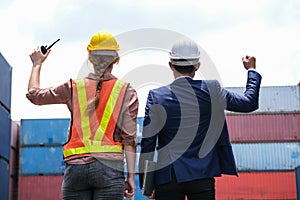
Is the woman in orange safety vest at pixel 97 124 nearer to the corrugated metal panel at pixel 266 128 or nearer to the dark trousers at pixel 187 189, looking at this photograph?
the dark trousers at pixel 187 189

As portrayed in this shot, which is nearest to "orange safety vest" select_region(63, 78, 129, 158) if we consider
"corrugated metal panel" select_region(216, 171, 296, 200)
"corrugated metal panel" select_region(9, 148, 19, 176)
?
"corrugated metal panel" select_region(216, 171, 296, 200)

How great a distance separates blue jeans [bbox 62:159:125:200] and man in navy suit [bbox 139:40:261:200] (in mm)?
415

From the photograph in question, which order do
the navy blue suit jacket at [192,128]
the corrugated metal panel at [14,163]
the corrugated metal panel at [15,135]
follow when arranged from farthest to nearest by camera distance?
1. the corrugated metal panel at [14,163]
2. the corrugated metal panel at [15,135]
3. the navy blue suit jacket at [192,128]

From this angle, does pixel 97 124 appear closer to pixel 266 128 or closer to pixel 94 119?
pixel 94 119

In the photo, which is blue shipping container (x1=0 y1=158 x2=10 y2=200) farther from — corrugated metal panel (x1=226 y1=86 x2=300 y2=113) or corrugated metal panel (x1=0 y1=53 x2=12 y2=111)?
corrugated metal panel (x1=226 y1=86 x2=300 y2=113)

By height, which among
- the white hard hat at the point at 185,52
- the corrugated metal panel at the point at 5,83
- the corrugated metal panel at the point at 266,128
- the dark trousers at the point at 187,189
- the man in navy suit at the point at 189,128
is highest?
the corrugated metal panel at the point at 5,83

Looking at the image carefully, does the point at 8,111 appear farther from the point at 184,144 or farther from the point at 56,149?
the point at 184,144

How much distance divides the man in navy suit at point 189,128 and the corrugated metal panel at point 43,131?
34538 mm

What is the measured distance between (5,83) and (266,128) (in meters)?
17.1

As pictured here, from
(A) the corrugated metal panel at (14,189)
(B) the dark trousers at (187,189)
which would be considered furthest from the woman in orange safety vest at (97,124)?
(A) the corrugated metal panel at (14,189)

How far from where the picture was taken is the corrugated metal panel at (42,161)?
3834 centimetres

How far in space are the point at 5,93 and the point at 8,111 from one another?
1603 mm

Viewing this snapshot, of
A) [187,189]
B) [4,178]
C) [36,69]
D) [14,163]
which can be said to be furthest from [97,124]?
[14,163]

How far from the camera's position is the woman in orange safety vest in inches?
143
